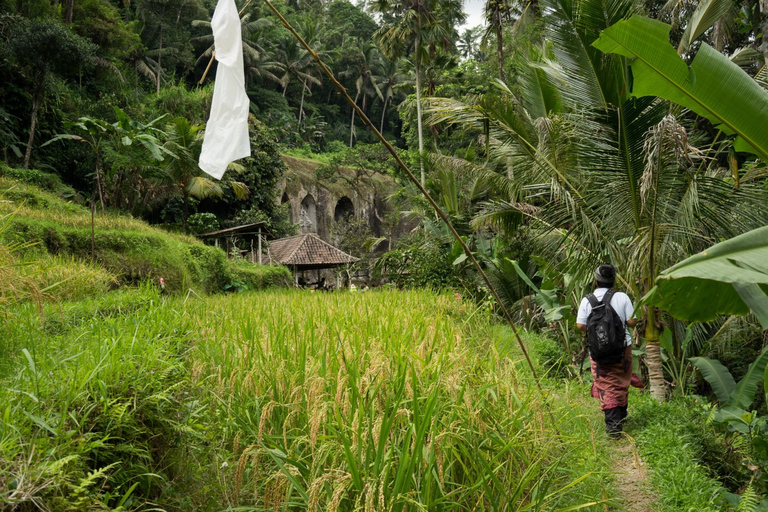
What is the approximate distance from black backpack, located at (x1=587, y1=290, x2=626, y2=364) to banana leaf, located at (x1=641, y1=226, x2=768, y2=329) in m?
1.12

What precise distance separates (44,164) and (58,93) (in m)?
2.42

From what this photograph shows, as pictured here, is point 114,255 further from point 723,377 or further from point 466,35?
point 466,35

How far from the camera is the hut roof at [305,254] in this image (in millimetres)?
20328

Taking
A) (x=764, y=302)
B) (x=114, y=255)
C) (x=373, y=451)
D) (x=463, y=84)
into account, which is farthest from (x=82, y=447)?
(x=463, y=84)

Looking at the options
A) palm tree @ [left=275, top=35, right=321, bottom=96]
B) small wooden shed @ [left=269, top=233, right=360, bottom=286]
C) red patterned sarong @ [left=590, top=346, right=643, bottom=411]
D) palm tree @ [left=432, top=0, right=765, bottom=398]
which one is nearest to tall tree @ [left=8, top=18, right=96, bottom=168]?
small wooden shed @ [left=269, top=233, right=360, bottom=286]

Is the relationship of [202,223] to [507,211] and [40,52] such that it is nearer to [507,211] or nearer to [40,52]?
[40,52]

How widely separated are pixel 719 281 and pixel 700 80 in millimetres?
1334

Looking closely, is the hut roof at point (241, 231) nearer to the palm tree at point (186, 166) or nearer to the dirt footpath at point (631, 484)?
the palm tree at point (186, 166)

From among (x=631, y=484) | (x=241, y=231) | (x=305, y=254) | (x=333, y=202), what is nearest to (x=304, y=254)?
(x=305, y=254)

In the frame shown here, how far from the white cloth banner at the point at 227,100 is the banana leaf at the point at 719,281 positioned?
221 centimetres

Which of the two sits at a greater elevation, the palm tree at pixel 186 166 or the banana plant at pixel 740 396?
the palm tree at pixel 186 166

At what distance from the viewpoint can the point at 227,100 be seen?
289 centimetres

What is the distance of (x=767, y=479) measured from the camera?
362 centimetres

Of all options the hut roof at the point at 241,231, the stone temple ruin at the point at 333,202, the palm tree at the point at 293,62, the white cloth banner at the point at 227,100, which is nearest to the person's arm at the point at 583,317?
the white cloth banner at the point at 227,100
